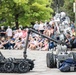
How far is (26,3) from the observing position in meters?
42.4

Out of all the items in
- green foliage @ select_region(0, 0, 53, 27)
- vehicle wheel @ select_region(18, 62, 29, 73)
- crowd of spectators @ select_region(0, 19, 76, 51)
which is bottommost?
vehicle wheel @ select_region(18, 62, 29, 73)

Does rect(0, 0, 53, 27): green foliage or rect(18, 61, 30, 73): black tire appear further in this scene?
rect(0, 0, 53, 27): green foliage

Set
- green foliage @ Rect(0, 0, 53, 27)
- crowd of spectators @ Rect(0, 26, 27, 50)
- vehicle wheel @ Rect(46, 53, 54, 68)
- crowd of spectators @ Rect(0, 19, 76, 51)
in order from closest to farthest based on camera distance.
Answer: vehicle wheel @ Rect(46, 53, 54, 68), crowd of spectators @ Rect(0, 19, 76, 51), crowd of spectators @ Rect(0, 26, 27, 50), green foliage @ Rect(0, 0, 53, 27)

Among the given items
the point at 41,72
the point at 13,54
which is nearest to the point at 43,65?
the point at 41,72

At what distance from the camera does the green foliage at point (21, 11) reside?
139 feet

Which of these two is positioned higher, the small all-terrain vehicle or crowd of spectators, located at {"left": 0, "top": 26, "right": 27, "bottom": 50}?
crowd of spectators, located at {"left": 0, "top": 26, "right": 27, "bottom": 50}

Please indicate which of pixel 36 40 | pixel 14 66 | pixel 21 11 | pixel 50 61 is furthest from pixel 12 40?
pixel 21 11

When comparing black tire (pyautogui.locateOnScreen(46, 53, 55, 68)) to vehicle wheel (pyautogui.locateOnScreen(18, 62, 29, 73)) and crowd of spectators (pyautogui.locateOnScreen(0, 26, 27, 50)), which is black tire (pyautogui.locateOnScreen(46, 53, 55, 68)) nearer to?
vehicle wheel (pyautogui.locateOnScreen(18, 62, 29, 73))

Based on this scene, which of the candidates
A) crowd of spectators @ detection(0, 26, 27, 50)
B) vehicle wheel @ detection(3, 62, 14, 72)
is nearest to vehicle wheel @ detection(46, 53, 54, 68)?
vehicle wheel @ detection(3, 62, 14, 72)

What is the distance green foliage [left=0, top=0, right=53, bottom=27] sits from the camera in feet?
139

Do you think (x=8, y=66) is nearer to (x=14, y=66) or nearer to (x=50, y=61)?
(x=14, y=66)

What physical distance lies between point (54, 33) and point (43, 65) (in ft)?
33.6

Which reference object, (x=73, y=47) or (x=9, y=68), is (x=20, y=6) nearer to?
(x=73, y=47)

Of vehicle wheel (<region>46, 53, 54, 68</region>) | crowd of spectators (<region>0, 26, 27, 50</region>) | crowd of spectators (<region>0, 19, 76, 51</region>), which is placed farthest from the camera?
crowd of spectators (<region>0, 26, 27, 50</region>)
